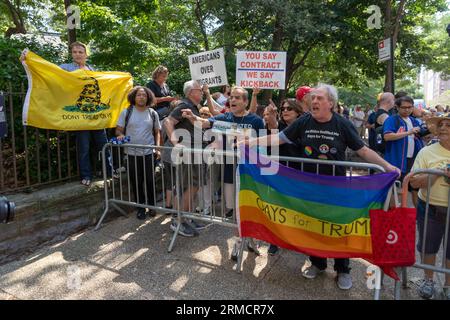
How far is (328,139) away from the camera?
3504 millimetres

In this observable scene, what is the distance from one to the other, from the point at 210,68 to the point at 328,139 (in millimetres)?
2880

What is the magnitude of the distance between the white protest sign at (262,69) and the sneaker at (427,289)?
3.05m

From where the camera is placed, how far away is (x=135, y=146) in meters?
4.94

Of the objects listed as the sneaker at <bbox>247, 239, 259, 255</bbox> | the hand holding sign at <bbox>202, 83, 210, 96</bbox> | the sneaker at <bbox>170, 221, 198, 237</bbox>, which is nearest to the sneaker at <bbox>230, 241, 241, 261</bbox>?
the sneaker at <bbox>247, 239, 259, 255</bbox>

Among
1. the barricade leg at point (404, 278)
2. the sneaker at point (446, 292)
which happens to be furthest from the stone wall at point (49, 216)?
the sneaker at point (446, 292)

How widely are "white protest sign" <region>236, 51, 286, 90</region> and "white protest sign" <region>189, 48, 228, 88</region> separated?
0.28 m

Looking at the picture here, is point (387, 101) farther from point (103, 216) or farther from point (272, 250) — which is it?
point (103, 216)

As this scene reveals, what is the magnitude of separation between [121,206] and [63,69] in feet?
7.06

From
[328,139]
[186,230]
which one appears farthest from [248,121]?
[186,230]

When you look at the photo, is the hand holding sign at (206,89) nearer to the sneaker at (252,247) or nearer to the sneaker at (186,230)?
the sneaker at (186,230)

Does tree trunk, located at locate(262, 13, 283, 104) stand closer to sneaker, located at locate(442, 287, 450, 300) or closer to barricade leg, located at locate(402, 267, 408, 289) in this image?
barricade leg, located at locate(402, 267, 408, 289)
